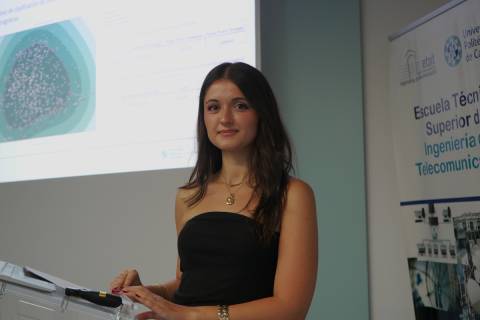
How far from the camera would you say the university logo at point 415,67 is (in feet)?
8.59

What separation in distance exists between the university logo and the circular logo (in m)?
0.08

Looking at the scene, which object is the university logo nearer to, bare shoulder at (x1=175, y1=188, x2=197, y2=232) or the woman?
the woman

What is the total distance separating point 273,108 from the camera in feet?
5.21

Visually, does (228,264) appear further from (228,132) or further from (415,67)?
(415,67)

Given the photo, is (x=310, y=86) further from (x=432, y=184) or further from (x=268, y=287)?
(x=268, y=287)

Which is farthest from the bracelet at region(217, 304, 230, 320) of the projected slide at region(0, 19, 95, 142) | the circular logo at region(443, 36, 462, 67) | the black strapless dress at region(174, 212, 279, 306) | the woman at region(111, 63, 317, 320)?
the projected slide at region(0, 19, 95, 142)

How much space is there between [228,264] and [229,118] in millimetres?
363

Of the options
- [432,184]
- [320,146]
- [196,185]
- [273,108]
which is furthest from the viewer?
[320,146]

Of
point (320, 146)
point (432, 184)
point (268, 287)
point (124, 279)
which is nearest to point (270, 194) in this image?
point (268, 287)

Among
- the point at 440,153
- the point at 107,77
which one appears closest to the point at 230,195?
the point at 440,153

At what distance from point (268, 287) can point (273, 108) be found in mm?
458

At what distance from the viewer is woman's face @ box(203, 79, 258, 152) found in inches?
60.7

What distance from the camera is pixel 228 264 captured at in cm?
146

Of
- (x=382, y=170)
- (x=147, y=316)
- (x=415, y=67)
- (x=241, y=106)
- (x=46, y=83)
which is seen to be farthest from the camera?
(x=46, y=83)
